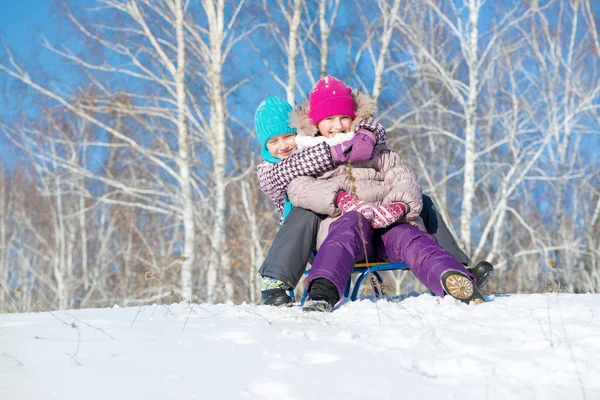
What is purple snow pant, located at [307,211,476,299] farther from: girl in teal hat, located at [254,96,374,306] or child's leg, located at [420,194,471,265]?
child's leg, located at [420,194,471,265]

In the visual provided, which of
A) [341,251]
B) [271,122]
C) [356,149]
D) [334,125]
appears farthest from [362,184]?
[271,122]

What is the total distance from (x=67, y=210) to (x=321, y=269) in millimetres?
15177

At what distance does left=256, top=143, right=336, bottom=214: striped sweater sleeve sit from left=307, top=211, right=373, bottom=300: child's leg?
40cm

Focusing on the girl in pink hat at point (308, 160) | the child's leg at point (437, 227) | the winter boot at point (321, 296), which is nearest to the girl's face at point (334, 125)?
the girl in pink hat at point (308, 160)

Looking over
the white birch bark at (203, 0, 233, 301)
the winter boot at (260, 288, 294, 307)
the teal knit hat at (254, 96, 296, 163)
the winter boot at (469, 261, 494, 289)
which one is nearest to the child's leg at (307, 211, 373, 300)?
the winter boot at (260, 288, 294, 307)

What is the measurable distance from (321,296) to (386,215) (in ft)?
2.33

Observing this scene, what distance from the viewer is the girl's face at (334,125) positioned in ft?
12.8

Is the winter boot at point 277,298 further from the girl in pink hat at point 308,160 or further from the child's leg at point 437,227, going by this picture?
the child's leg at point 437,227

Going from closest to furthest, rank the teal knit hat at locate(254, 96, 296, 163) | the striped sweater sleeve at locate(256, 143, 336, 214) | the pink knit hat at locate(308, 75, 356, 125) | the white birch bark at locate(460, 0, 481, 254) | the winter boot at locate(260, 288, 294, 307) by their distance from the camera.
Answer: the winter boot at locate(260, 288, 294, 307)
the striped sweater sleeve at locate(256, 143, 336, 214)
the pink knit hat at locate(308, 75, 356, 125)
the teal knit hat at locate(254, 96, 296, 163)
the white birch bark at locate(460, 0, 481, 254)

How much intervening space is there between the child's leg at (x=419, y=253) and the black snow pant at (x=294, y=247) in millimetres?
372

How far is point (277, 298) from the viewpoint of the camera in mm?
3256

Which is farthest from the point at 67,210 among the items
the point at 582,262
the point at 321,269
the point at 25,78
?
the point at 321,269

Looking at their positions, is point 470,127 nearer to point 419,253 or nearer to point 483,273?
point 483,273

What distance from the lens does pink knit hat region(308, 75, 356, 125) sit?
3871 mm
